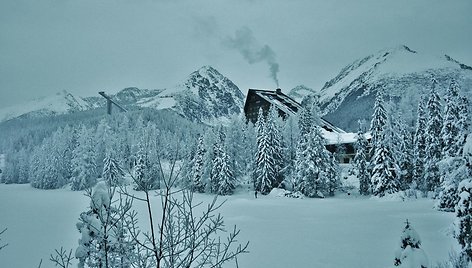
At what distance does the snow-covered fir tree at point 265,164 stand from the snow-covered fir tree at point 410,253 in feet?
130

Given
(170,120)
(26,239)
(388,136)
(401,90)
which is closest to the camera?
(26,239)

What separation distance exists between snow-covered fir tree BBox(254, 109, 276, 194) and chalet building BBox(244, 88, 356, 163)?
1572cm

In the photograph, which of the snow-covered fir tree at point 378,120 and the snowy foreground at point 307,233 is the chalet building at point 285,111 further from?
the snowy foreground at point 307,233

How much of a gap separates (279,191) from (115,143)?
58119mm

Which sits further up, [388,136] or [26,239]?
[388,136]

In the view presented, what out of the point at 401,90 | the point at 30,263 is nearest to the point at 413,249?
the point at 30,263

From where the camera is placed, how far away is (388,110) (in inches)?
1661

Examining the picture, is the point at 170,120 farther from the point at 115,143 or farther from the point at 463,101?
the point at 463,101

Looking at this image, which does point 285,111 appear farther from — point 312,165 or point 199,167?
point 312,165

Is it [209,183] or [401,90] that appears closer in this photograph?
[209,183]

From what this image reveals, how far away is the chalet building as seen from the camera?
196 feet

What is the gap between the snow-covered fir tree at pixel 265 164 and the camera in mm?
47062

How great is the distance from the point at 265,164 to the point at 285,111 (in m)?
29.3

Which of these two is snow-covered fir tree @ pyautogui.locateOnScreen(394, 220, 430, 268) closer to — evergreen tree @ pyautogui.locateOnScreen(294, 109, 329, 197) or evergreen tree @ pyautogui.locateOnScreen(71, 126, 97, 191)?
evergreen tree @ pyautogui.locateOnScreen(294, 109, 329, 197)
